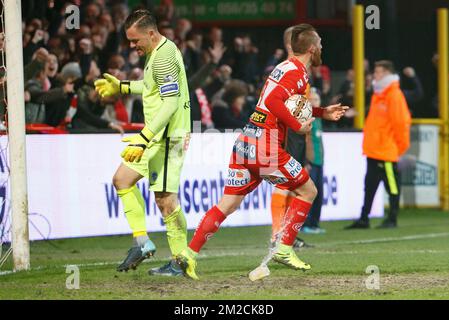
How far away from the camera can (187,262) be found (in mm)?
10539

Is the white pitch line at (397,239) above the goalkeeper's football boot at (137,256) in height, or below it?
below

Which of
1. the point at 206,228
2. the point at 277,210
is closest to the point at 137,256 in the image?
the point at 206,228

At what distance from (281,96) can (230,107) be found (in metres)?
8.79

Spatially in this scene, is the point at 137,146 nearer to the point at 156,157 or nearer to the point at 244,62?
the point at 156,157

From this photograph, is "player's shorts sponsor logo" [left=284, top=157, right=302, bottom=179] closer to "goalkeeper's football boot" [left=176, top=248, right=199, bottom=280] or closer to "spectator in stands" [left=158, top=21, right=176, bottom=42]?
"goalkeeper's football boot" [left=176, top=248, right=199, bottom=280]

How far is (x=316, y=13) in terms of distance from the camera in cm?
2509

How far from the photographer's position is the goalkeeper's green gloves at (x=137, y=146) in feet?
33.4

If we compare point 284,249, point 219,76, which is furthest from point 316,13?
point 284,249

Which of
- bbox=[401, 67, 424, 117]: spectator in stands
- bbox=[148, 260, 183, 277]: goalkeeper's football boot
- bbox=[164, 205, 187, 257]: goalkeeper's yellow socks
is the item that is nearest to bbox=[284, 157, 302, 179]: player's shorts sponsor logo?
bbox=[164, 205, 187, 257]: goalkeeper's yellow socks

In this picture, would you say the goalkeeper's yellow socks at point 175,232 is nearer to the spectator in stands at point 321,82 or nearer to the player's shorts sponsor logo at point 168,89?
the player's shorts sponsor logo at point 168,89

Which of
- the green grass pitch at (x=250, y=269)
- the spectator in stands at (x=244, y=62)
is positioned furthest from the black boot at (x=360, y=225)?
the spectator in stands at (x=244, y=62)

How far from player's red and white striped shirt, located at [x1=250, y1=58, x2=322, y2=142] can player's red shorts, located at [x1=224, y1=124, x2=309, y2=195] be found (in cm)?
8
